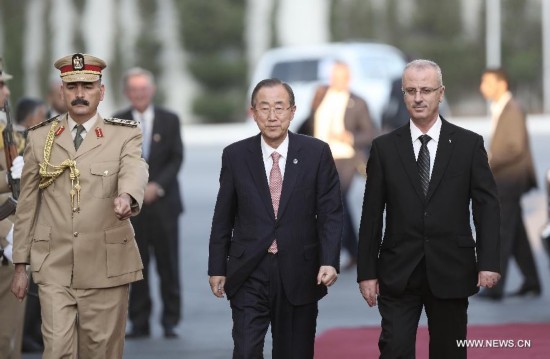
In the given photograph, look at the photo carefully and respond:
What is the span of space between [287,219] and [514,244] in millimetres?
5833

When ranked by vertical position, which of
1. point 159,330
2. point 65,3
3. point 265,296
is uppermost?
point 65,3

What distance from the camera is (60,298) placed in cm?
722

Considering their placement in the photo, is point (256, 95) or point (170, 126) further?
point (170, 126)

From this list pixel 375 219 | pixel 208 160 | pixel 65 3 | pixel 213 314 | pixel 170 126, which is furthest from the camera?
pixel 65 3

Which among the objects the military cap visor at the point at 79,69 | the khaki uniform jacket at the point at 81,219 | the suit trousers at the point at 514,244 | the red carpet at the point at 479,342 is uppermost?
the military cap visor at the point at 79,69

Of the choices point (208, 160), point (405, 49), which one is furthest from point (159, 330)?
point (405, 49)

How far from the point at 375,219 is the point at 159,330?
471 cm

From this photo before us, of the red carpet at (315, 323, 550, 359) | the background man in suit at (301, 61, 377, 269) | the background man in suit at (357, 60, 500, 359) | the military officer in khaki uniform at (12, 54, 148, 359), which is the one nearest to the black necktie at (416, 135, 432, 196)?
the background man in suit at (357, 60, 500, 359)

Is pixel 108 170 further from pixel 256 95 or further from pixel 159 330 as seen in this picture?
pixel 159 330

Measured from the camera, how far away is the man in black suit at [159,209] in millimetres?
11195

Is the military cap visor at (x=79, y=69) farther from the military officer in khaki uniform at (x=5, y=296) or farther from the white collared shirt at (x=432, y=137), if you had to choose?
the white collared shirt at (x=432, y=137)

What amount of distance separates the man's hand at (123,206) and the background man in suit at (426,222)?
1.21 meters

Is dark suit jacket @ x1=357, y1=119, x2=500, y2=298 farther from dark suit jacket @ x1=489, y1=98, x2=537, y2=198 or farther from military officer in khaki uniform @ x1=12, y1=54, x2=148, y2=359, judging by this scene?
dark suit jacket @ x1=489, y1=98, x2=537, y2=198

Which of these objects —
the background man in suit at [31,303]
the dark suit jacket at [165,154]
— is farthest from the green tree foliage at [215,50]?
the dark suit jacket at [165,154]
